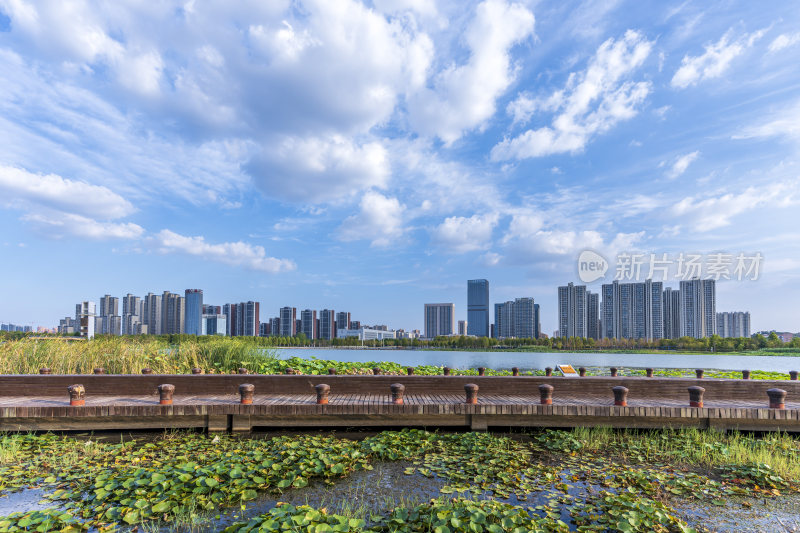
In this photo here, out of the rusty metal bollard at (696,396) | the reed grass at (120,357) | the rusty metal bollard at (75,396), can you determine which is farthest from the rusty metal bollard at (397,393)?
the reed grass at (120,357)

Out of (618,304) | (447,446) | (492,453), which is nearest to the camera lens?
(492,453)

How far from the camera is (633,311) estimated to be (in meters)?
96.0

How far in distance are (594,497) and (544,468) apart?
3.86 ft

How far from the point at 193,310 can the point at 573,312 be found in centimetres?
8744

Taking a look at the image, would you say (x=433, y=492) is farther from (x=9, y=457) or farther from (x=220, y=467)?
(x=9, y=457)

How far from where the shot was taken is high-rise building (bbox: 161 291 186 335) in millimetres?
82750

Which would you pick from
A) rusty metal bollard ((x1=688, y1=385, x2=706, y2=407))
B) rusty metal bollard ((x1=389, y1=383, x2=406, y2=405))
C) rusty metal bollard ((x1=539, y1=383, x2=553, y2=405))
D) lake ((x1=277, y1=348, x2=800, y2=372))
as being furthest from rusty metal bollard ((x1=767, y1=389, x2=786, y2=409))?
lake ((x1=277, y1=348, x2=800, y2=372))

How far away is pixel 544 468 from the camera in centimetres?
671

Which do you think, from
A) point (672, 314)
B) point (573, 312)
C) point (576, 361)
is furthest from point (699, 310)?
point (576, 361)

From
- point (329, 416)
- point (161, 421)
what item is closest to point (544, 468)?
point (329, 416)

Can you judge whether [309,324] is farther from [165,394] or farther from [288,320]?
[165,394]

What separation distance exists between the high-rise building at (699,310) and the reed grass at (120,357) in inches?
3805

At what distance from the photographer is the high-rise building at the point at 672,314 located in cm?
9044

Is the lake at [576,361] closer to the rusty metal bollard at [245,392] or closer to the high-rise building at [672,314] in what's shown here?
the rusty metal bollard at [245,392]
